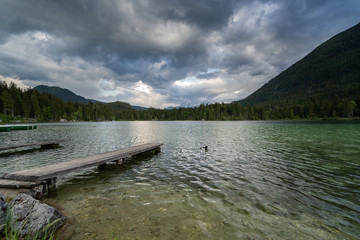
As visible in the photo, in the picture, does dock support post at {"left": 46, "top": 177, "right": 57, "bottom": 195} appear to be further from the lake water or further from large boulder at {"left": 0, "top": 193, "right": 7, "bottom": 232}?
large boulder at {"left": 0, "top": 193, "right": 7, "bottom": 232}

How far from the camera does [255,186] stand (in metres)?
10.1

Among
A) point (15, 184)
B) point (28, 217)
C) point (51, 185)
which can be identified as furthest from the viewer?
point (51, 185)

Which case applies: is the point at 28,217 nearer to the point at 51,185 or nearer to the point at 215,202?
the point at 51,185

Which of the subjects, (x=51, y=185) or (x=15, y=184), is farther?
(x=51, y=185)

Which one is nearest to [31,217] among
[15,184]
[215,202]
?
[15,184]

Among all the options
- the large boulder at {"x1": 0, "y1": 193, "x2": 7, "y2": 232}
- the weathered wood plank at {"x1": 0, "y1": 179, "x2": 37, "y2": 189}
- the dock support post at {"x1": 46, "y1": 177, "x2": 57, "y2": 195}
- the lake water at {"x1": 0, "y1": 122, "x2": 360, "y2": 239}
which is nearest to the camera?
the large boulder at {"x1": 0, "y1": 193, "x2": 7, "y2": 232}

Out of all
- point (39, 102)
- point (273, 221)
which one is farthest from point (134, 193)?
point (39, 102)

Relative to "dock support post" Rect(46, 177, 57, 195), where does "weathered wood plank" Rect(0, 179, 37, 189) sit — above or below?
above

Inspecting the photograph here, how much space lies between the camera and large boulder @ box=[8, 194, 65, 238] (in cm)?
542

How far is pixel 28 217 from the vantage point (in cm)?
572

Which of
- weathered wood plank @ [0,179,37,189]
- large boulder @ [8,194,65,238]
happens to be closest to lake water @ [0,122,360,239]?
large boulder @ [8,194,65,238]

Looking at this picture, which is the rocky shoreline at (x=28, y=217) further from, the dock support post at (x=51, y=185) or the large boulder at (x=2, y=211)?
the dock support post at (x=51, y=185)

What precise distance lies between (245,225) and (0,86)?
7675 inches

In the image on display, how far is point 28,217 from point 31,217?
86mm
